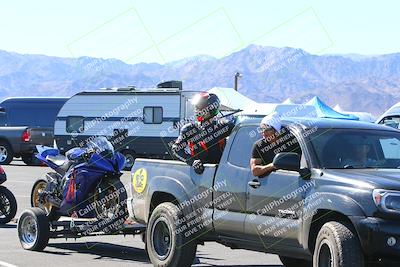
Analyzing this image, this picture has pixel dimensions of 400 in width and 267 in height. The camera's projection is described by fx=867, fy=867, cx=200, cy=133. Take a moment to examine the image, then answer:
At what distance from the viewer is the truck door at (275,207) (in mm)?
8078

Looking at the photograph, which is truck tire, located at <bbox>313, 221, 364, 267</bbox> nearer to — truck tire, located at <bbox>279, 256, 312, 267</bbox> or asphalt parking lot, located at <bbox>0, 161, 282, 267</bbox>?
truck tire, located at <bbox>279, 256, 312, 267</bbox>

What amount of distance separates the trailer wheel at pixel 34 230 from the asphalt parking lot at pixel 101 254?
0.39 feet

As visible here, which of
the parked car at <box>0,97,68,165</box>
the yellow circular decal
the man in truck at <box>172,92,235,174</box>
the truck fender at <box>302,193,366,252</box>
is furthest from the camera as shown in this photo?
the parked car at <box>0,97,68,165</box>

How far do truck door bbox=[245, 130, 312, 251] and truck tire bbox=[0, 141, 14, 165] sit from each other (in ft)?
75.8

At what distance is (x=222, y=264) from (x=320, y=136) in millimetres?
2601

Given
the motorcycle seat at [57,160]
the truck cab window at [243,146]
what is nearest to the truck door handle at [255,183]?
the truck cab window at [243,146]

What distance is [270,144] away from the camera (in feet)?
28.6

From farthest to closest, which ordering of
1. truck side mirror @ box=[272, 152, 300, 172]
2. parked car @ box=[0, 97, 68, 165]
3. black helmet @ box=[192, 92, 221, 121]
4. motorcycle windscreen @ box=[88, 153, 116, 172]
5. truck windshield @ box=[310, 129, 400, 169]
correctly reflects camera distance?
parked car @ box=[0, 97, 68, 165], motorcycle windscreen @ box=[88, 153, 116, 172], black helmet @ box=[192, 92, 221, 121], truck windshield @ box=[310, 129, 400, 169], truck side mirror @ box=[272, 152, 300, 172]

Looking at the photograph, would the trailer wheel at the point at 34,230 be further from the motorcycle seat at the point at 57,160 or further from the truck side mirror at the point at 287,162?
the truck side mirror at the point at 287,162

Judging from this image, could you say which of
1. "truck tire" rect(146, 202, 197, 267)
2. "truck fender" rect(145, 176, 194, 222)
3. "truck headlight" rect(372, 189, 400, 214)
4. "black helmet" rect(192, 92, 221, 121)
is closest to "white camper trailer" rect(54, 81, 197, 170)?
"truck fender" rect(145, 176, 194, 222)

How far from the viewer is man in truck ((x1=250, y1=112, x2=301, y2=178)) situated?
8.64m

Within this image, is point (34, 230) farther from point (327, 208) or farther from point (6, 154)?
point (6, 154)

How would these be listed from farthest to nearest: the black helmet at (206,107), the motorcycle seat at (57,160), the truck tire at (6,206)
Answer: the truck tire at (6,206) → the motorcycle seat at (57,160) → the black helmet at (206,107)

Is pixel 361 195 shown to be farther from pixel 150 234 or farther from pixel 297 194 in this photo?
pixel 150 234
